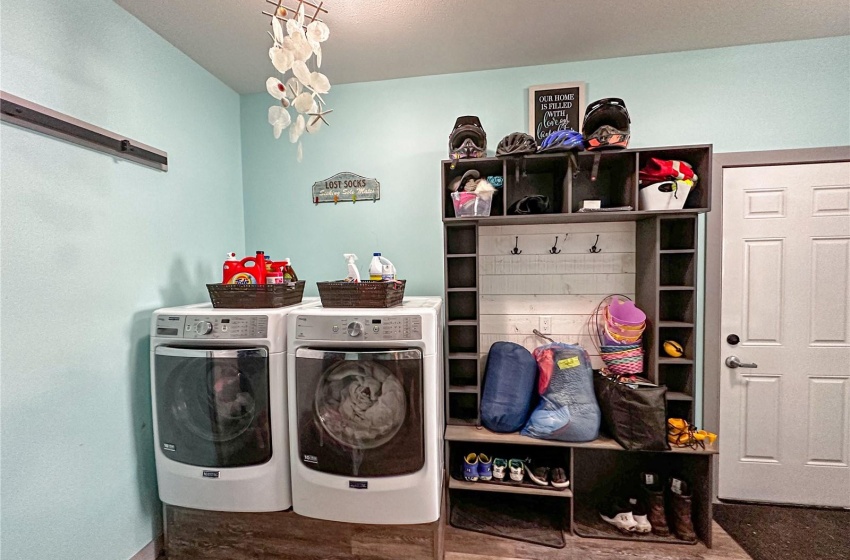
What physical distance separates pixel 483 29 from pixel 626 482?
2.66m

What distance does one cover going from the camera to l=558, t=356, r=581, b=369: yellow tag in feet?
5.51

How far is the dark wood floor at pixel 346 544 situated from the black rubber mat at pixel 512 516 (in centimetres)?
5

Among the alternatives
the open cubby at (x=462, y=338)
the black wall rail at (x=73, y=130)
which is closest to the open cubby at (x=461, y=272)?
the open cubby at (x=462, y=338)

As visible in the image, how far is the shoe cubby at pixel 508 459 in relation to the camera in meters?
1.64

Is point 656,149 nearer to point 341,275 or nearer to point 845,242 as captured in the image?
point 845,242

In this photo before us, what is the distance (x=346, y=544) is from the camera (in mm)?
1451

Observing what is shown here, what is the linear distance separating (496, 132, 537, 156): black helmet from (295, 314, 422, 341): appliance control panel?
3.23 ft

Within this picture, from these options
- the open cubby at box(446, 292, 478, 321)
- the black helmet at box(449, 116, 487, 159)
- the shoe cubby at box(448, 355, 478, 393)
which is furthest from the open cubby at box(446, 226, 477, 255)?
the shoe cubby at box(448, 355, 478, 393)

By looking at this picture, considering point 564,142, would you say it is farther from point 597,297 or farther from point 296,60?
point 296,60

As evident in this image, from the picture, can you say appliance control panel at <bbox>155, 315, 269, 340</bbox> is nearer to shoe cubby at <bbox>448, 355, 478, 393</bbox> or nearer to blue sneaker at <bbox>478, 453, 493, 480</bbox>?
shoe cubby at <bbox>448, 355, 478, 393</bbox>

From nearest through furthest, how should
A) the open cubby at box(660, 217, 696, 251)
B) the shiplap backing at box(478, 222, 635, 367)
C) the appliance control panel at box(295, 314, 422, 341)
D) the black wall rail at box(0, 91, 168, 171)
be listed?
the black wall rail at box(0, 91, 168, 171) < the appliance control panel at box(295, 314, 422, 341) < the open cubby at box(660, 217, 696, 251) < the shiplap backing at box(478, 222, 635, 367)

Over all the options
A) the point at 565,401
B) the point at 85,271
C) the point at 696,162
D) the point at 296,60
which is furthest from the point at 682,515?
the point at 85,271

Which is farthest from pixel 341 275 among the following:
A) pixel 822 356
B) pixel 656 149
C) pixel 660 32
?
pixel 822 356

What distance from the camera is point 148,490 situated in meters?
1.56
